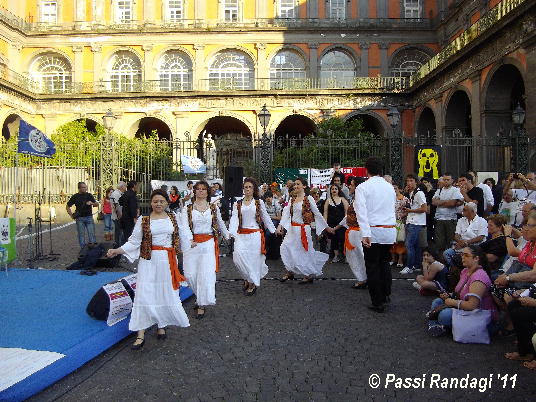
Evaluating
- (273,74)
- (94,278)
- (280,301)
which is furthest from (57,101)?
(280,301)

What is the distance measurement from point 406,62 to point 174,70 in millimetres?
15607

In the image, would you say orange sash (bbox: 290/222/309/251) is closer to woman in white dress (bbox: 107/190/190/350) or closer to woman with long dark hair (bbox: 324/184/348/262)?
woman with long dark hair (bbox: 324/184/348/262)

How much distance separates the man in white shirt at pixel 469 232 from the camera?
7145mm

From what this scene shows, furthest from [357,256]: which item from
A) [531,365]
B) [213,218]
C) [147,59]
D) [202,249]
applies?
[147,59]

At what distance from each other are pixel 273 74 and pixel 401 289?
26.5m

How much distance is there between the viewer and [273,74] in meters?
32.2

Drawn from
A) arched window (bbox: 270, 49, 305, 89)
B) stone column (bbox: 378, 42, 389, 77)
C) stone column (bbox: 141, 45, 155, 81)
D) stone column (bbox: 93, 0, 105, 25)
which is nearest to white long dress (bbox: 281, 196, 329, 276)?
arched window (bbox: 270, 49, 305, 89)

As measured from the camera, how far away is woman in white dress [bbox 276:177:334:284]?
27.1ft

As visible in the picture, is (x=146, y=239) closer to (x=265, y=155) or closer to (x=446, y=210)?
(x=446, y=210)

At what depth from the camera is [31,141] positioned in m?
9.88

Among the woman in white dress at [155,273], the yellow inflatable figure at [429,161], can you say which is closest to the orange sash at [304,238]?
the woman in white dress at [155,273]

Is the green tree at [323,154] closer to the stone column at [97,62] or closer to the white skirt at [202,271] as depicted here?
the white skirt at [202,271]

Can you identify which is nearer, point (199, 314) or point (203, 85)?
point (199, 314)

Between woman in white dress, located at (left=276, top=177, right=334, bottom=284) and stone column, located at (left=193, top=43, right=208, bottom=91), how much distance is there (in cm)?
2480
